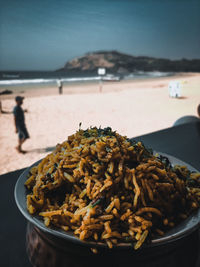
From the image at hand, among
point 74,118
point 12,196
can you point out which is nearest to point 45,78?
point 74,118

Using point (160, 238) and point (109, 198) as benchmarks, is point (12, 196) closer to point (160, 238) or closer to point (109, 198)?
point (109, 198)

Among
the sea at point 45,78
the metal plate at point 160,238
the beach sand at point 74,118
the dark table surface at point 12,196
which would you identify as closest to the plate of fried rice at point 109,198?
the metal plate at point 160,238

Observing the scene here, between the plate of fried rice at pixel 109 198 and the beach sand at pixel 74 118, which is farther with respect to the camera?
the beach sand at pixel 74 118

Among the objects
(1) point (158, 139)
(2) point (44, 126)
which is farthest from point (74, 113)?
(1) point (158, 139)

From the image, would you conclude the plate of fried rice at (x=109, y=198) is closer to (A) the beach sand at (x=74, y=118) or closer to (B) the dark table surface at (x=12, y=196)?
(B) the dark table surface at (x=12, y=196)

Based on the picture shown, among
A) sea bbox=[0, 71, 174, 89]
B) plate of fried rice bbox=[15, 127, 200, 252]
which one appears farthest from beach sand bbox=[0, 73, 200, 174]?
plate of fried rice bbox=[15, 127, 200, 252]
